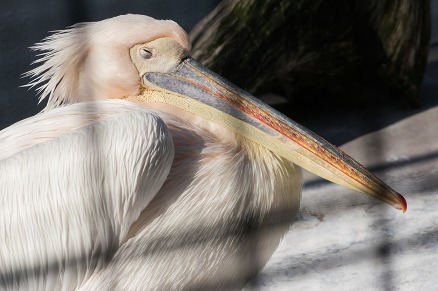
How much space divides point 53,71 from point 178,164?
0.42 meters

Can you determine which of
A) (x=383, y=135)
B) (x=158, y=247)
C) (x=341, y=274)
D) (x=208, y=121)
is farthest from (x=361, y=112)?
(x=158, y=247)

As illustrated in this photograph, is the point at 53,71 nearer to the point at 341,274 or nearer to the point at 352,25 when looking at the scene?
the point at 341,274

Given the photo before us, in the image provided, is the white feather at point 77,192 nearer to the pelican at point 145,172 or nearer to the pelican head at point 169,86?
the pelican at point 145,172

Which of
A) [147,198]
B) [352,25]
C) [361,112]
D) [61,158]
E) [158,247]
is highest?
[61,158]

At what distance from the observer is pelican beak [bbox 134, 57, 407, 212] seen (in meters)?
1.99

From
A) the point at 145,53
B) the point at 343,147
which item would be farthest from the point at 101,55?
the point at 343,147

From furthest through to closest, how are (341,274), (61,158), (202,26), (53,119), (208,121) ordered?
(202,26) → (341,274) → (208,121) → (53,119) → (61,158)

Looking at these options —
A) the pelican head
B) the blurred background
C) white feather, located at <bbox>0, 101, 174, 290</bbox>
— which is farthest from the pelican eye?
the blurred background

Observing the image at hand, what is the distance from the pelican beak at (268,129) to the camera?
1.99m

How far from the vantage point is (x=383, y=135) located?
365 centimetres

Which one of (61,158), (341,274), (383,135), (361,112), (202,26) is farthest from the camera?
(361,112)

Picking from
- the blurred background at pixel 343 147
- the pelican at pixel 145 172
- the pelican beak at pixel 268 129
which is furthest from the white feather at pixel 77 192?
the blurred background at pixel 343 147

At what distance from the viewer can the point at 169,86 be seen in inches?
80.7

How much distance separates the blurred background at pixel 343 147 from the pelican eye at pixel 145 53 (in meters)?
0.91
